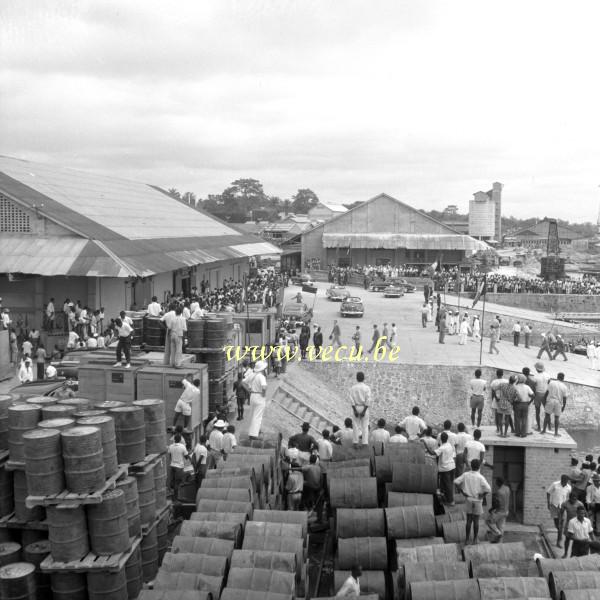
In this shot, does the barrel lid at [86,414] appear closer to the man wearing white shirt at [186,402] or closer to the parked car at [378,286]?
the man wearing white shirt at [186,402]

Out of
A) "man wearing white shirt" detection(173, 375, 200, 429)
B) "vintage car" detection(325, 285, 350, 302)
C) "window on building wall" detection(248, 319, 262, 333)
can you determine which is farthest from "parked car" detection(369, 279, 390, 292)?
"man wearing white shirt" detection(173, 375, 200, 429)

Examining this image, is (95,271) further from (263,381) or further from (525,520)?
(525,520)

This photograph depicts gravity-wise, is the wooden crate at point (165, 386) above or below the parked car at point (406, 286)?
below

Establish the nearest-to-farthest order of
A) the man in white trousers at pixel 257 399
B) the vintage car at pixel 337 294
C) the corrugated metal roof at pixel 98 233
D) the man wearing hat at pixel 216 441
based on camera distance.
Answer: the man wearing hat at pixel 216 441
the man in white trousers at pixel 257 399
the corrugated metal roof at pixel 98 233
the vintage car at pixel 337 294

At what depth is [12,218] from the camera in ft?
86.6

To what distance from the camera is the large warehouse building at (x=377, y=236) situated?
66000 mm

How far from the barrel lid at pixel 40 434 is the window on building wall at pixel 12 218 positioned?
61.1 ft

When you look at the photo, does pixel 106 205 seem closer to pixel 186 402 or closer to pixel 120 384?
pixel 120 384

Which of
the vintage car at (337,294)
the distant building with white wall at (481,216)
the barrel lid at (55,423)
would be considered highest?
the distant building with white wall at (481,216)

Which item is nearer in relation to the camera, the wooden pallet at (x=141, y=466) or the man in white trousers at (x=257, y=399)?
the wooden pallet at (x=141, y=466)

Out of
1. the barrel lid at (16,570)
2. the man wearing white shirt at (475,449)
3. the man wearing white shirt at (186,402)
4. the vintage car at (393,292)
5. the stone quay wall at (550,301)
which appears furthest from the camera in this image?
the stone quay wall at (550,301)

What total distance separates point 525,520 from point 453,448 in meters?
5.71

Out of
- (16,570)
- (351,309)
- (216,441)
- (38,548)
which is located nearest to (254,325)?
(216,441)

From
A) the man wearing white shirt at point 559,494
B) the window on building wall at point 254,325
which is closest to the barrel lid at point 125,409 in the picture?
the man wearing white shirt at point 559,494
